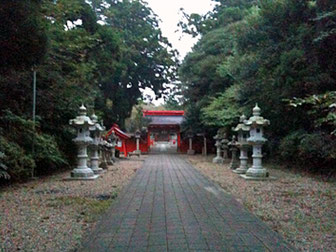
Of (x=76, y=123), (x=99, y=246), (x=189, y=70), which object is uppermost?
(x=189, y=70)

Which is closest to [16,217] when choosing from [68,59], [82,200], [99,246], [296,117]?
[82,200]

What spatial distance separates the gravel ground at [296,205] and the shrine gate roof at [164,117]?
55.7ft

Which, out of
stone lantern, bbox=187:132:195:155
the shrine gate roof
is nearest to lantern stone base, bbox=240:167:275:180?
stone lantern, bbox=187:132:195:155

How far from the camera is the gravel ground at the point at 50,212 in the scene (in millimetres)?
3822

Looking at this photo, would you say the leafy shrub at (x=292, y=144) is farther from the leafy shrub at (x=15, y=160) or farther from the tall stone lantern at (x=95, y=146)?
the leafy shrub at (x=15, y=160)

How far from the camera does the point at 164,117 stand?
2853cm

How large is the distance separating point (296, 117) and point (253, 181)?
360 centimetres

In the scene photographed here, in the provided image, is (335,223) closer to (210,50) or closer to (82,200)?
(82,200)

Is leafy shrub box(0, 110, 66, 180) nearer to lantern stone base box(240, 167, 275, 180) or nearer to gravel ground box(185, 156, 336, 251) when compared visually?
gravel ground box(185, 156, 336, 251)

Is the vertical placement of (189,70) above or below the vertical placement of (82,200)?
above

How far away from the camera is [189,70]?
2317 centimetres

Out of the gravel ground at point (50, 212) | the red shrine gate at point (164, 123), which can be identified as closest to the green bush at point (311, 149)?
the gravel ground at point (50, 212)

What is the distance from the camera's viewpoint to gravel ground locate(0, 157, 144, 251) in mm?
3822

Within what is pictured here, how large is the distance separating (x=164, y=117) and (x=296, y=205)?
22.7 m
